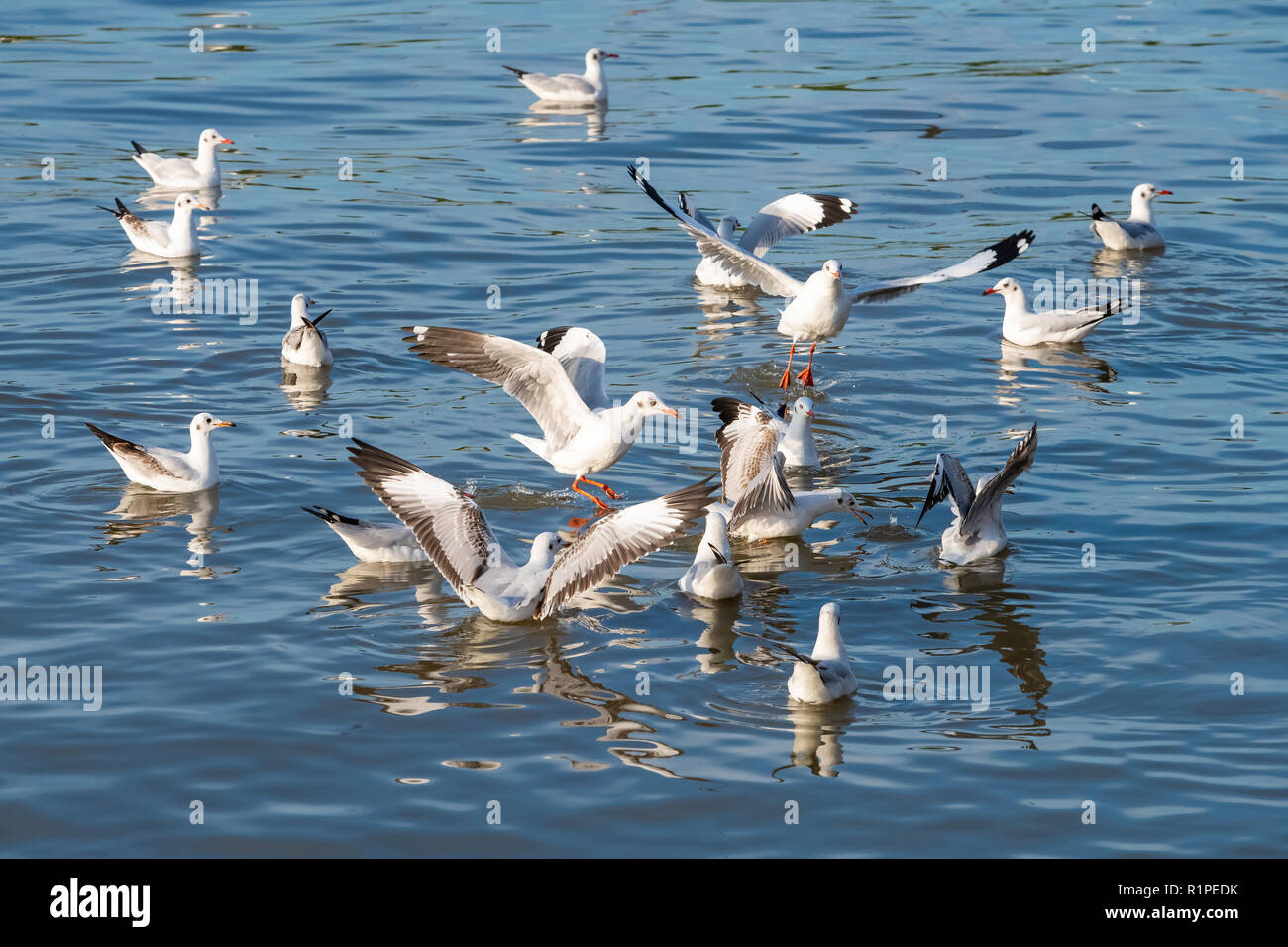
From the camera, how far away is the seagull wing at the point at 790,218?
1830 centimetres

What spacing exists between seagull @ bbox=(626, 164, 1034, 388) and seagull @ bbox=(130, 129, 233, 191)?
8.85m

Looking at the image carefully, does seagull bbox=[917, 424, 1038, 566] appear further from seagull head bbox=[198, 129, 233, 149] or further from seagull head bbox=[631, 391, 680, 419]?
seagull head bbox=[198, 129, 233, 149]

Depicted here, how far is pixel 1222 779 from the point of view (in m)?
8.09

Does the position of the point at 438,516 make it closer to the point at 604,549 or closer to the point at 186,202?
the point at 604,549

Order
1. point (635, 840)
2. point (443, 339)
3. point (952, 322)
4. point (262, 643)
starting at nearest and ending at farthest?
1. point (635, 840)
2. point (262, 643)
3. point (443, 339)
4. point (952, 322)

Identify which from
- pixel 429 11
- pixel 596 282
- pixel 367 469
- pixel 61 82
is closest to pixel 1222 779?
pixel 367 469

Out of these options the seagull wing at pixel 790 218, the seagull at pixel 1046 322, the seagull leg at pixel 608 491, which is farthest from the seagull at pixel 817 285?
the seagull leg at pixel 608 491

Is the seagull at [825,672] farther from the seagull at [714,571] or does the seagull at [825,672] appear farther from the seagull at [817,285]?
the seagull at [817,285]

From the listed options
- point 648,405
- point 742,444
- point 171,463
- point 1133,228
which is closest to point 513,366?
point 648,405

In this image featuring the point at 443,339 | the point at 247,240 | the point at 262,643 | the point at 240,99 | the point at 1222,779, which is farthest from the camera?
the point at 240,99

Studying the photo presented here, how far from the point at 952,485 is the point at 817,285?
181 inches

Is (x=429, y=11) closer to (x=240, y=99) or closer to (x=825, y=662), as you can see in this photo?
(x=240, y=99)

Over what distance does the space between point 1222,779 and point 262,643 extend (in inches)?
211

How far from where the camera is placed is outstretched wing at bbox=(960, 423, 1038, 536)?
10328 millimetres
